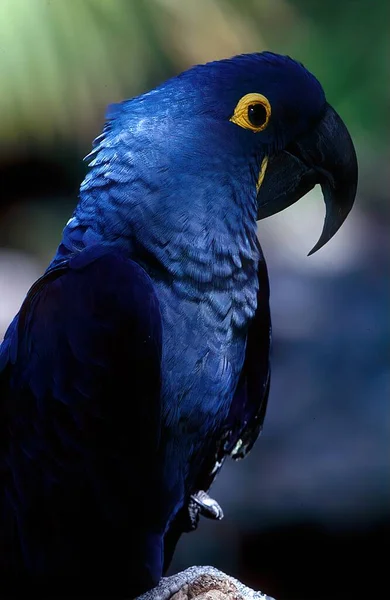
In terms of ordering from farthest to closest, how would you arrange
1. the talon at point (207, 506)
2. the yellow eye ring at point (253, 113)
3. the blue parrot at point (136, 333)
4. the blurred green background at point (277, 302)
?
the blurred green background at point (277, 302), the talon at point (207, 506), the yellow eye ring at point (253, 113), the blue parrot at point (136, 333)

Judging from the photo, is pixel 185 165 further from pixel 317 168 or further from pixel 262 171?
pixel 317 168

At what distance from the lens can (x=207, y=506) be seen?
135 cm

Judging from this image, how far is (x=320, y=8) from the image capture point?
2857 millimetres

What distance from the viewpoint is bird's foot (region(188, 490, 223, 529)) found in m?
1.34

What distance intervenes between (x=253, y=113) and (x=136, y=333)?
403mm

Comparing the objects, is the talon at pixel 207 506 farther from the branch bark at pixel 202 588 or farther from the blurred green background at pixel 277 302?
the blurred green background at pixel 277 302

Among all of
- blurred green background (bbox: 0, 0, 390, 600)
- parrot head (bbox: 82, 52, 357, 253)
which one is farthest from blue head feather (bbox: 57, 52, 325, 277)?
blurred green background (bbox: 0, 0, 390, 600)

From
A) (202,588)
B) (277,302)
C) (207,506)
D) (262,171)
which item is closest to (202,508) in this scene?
(207,506)

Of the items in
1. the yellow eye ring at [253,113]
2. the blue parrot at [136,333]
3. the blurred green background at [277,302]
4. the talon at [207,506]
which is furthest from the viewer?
the blurred green background at [277,302]

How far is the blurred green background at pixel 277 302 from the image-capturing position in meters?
2.32

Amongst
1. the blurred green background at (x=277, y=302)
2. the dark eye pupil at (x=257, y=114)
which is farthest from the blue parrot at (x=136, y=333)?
the blurred green background at (x=277, y=302)

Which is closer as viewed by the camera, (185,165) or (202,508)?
(185,165)

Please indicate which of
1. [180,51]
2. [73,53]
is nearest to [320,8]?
[180,51]

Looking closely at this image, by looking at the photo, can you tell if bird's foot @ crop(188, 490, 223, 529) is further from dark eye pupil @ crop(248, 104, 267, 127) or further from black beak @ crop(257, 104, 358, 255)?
dark eye pupil @ crop(248, 104, 267, 127)
